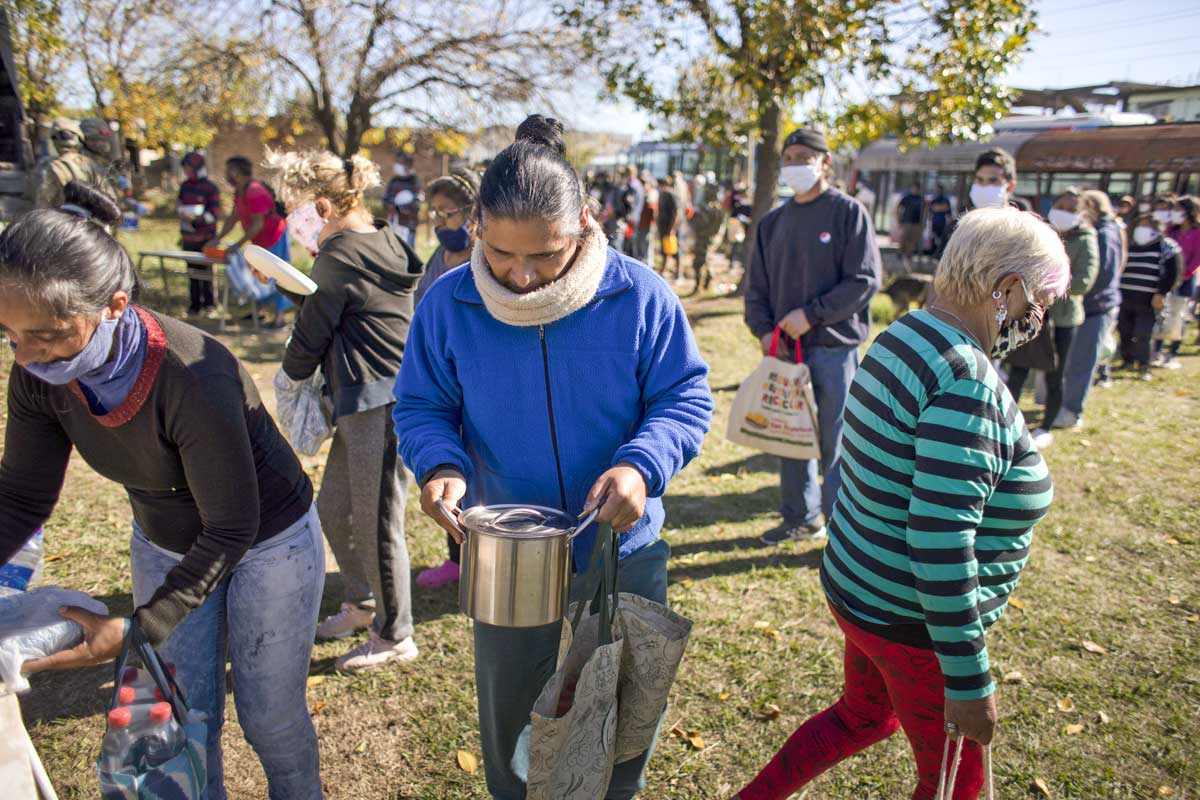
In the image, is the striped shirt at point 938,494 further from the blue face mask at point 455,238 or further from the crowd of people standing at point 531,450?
the blue face mask at point 455,238

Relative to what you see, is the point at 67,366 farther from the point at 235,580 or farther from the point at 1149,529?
the point at 1149,529

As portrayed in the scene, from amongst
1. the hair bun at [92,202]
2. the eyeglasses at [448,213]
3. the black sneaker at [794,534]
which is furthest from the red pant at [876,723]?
the hair bun at [92,202]

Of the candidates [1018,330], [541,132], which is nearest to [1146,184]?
[1018,330]

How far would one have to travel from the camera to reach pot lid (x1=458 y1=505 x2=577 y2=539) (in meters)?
1.81

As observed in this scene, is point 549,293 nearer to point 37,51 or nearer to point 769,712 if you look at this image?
point 769,712

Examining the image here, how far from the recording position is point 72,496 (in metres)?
5.10

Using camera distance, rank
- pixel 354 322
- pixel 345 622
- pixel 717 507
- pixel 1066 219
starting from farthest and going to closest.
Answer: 1. pixel 1066 219
2. pixel 717 507
3. pixel 345 622
4. pixel 354 322

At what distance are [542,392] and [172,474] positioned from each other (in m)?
0.91

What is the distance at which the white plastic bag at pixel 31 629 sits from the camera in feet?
5.12

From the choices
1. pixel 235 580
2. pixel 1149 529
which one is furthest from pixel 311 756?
pixel 1149 529

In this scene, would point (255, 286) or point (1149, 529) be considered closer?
point (1149, 529)

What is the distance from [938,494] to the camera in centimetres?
181

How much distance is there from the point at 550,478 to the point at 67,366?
1111mm

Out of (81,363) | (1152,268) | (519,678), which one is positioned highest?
(1152,268)
